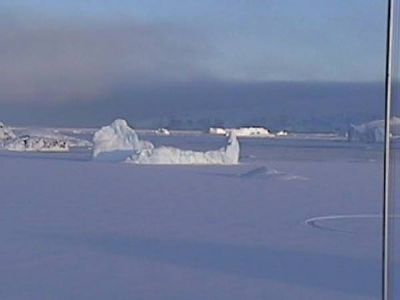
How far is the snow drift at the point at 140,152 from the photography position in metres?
15.3

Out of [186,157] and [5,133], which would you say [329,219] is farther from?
[5,133]

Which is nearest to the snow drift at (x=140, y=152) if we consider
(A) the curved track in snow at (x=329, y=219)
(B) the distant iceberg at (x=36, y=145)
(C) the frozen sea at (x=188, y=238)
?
(C) the frozen sea at (x=188, y=238)

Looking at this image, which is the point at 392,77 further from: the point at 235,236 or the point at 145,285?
the point at 235,236

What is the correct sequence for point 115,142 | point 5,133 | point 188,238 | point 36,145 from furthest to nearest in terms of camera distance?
1. point 5,133
2. point 36,145
3. point 115,142
4. point 188,238

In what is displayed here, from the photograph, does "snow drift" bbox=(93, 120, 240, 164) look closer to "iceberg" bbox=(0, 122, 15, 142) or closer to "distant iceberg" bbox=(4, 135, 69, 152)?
"distant iceberg" bbox=(4, 135, 69, 152)

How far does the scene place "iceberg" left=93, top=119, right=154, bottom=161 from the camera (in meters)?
16.2

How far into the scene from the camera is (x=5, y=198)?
8617 millimetres

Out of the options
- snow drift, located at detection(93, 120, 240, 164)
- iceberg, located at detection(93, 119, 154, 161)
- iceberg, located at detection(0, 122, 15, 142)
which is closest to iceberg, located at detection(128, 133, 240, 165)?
snow drift, located at detection(93, 120, 240, 164)

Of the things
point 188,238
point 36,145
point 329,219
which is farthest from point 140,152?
point 188,238

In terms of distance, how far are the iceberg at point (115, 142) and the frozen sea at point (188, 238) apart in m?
4.92

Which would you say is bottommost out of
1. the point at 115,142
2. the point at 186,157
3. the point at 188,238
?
the point at 188,238

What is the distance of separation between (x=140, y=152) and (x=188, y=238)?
9145mm

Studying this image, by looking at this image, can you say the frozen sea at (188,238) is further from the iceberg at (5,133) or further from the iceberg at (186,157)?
the iceberg at (5,133)

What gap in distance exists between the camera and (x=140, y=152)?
50.5 feet
